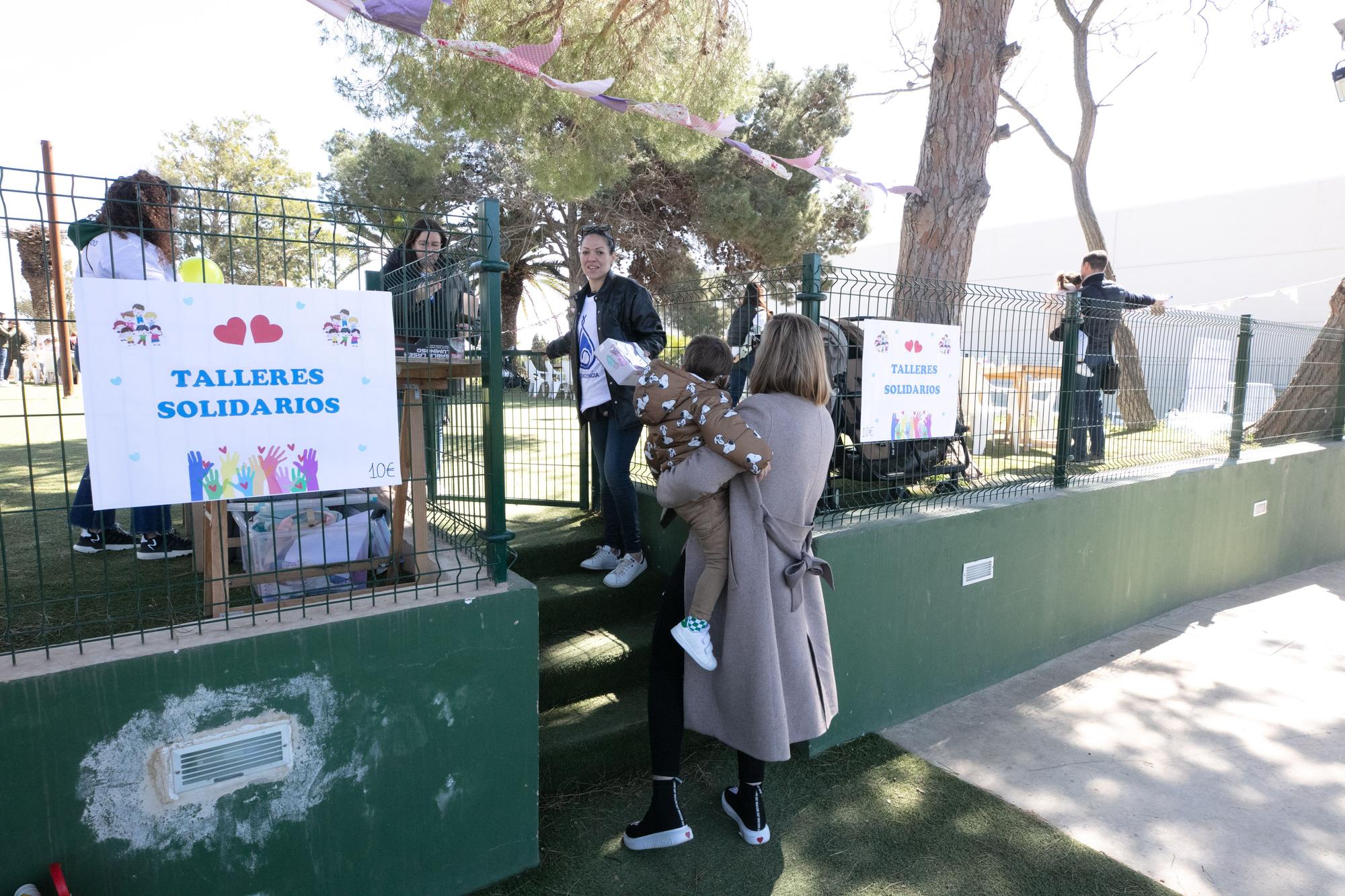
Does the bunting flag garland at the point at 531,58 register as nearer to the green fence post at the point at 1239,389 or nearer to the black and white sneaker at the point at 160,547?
the black and white sneaker at the point at 160,547

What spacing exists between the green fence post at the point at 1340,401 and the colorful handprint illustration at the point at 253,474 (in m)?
8.64

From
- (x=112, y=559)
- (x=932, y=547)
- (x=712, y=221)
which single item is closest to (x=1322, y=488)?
(x=932, y=547)

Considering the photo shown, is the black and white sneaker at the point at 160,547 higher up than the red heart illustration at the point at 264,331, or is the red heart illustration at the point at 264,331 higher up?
the red heart illustration at the point at 264,331

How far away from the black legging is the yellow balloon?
5.33 ft

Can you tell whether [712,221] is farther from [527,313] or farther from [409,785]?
[409,785]

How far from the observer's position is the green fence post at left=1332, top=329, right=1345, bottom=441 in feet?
22.9

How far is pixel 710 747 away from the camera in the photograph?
326cm

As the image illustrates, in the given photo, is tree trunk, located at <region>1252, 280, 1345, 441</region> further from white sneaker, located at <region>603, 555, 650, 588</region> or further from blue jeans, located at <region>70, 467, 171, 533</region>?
blue jeans, located at <region>70, 467, 171, 533</region>

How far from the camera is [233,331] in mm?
1893

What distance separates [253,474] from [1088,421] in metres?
4.56

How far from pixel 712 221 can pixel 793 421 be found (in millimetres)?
12711

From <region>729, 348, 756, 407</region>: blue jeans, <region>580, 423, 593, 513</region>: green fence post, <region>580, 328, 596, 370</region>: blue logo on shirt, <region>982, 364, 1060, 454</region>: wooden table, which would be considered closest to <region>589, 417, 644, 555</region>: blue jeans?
<region>580, 328, 596, 370</region>: blue logo on shirt

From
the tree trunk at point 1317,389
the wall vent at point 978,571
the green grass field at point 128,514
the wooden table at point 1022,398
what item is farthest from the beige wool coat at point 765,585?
the tree trunk at point 1317,389

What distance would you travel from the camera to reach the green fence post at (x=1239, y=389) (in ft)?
18.8
